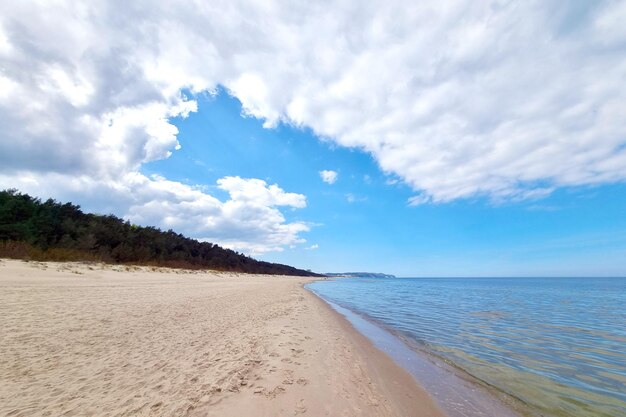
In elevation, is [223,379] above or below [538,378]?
above

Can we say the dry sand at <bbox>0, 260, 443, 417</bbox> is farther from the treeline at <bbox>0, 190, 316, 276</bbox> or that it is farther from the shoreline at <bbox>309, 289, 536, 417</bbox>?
the treeline at <bbox>0, 190, 316, 276</bbox>

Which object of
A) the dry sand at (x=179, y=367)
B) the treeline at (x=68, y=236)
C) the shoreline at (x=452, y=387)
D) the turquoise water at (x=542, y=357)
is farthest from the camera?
the treeline at (x=68, y=236)

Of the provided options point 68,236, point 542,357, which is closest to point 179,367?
point 542,357

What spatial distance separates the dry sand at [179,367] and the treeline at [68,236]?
18181 millimetres

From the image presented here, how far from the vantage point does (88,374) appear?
516 cm

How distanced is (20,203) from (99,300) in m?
27.1

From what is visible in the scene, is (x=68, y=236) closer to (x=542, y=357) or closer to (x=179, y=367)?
(x=179, y=367)

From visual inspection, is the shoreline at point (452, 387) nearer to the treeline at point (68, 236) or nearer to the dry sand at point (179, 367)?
the dry sand at point (179, 367)

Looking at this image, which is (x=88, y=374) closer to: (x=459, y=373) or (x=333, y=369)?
(x=333, y=369)

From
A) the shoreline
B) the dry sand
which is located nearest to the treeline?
the dry sand

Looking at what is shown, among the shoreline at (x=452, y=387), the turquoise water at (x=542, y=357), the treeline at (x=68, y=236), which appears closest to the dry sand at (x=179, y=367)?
the shoreline at (x=452, y=387)

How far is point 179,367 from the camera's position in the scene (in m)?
5.76

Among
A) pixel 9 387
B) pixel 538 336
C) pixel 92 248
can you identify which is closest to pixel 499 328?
pixel 538 336

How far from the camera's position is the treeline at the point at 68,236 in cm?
2514
